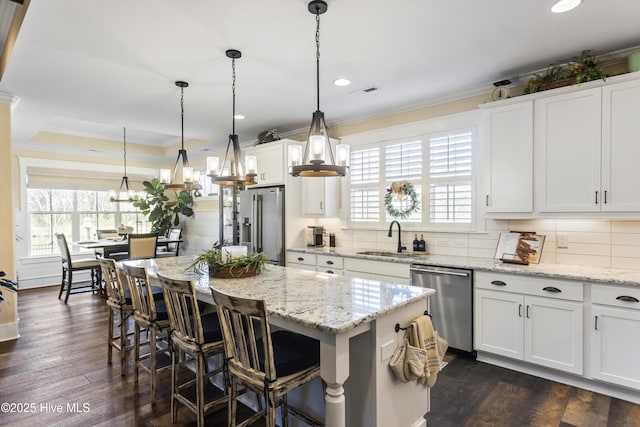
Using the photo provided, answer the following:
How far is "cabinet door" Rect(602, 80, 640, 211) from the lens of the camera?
8.75 feet

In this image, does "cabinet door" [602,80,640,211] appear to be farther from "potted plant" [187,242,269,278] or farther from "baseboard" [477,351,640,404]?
"potted plant" [187,242,269,278]

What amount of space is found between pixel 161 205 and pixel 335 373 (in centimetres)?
684

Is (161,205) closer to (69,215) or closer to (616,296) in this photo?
(69,215)

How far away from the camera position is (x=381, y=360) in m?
1.83

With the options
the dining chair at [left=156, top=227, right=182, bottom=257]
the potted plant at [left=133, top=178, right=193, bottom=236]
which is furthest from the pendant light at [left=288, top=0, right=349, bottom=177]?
the potted plant at [left=133, top=178, right=193, bottom=236]

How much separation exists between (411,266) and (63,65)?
3.73m

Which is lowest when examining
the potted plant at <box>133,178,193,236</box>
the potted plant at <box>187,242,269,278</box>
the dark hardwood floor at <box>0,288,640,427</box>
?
the dark hardwood floor at <box>0,288,640,427</box>

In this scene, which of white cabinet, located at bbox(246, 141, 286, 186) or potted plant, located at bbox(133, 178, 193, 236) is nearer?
white cabinet, located at bbox(246, 141, 286, 186)

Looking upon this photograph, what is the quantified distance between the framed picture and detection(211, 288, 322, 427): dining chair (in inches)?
91.9

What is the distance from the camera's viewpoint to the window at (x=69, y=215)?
6659 mm

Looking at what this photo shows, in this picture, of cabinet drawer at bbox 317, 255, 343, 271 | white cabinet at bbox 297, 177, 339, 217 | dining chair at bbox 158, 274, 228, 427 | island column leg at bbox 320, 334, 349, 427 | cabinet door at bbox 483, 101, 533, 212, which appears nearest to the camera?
island column leg at bbox 320, 334, 349, 427

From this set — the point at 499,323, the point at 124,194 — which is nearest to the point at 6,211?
the point at 124,194

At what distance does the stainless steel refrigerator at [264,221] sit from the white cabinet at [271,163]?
135mm

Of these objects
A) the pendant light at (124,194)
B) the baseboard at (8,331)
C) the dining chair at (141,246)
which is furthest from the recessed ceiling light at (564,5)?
the pendant light at (124,194)
